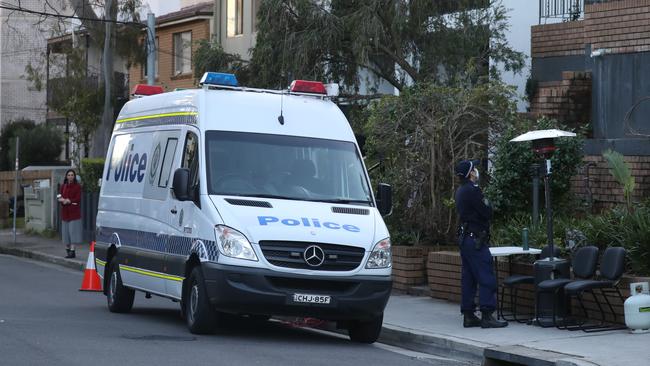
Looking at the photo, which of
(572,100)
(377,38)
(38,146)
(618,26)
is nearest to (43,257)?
(377,38)

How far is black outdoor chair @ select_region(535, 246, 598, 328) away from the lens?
13211 millimetres

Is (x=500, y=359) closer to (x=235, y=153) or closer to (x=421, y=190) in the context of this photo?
(x=235, y=153)

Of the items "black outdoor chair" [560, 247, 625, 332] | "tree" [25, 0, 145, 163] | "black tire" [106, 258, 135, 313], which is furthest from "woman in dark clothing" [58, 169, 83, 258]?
"black outdoor chair" [560, 247, 625, 332]

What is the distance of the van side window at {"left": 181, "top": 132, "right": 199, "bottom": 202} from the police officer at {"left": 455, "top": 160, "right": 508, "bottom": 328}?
293 centimetres

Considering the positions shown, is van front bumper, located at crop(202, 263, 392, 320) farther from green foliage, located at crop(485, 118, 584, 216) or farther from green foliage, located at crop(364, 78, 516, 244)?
green foliage, located at crop(364, 78, 516, 244)

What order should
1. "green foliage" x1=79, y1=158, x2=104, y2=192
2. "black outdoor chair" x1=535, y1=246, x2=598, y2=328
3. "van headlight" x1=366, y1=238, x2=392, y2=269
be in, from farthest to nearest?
"green foliage" x1=79, y1=158, x2=104, y2=192 → "black outdoor chair" x1=535, y1=246, x2=598, y2=328 → "van headlight" x1=366, y1=238, x2=392, y2=269

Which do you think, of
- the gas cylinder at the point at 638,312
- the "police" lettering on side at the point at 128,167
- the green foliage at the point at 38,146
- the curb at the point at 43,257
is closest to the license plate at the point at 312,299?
the gas cylinder at the point at 638,312

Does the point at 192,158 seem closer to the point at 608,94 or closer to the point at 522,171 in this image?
the point at 522,171

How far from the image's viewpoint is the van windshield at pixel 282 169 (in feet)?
42.5

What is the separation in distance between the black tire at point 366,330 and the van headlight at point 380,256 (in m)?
0.59

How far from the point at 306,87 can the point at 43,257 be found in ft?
49.3

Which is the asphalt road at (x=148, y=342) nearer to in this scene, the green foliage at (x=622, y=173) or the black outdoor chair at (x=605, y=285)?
the black outdoor chair at (x=605, y=285)

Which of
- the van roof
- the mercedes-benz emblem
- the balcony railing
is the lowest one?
the mercedes-benz emblem

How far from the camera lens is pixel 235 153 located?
13172 mm
